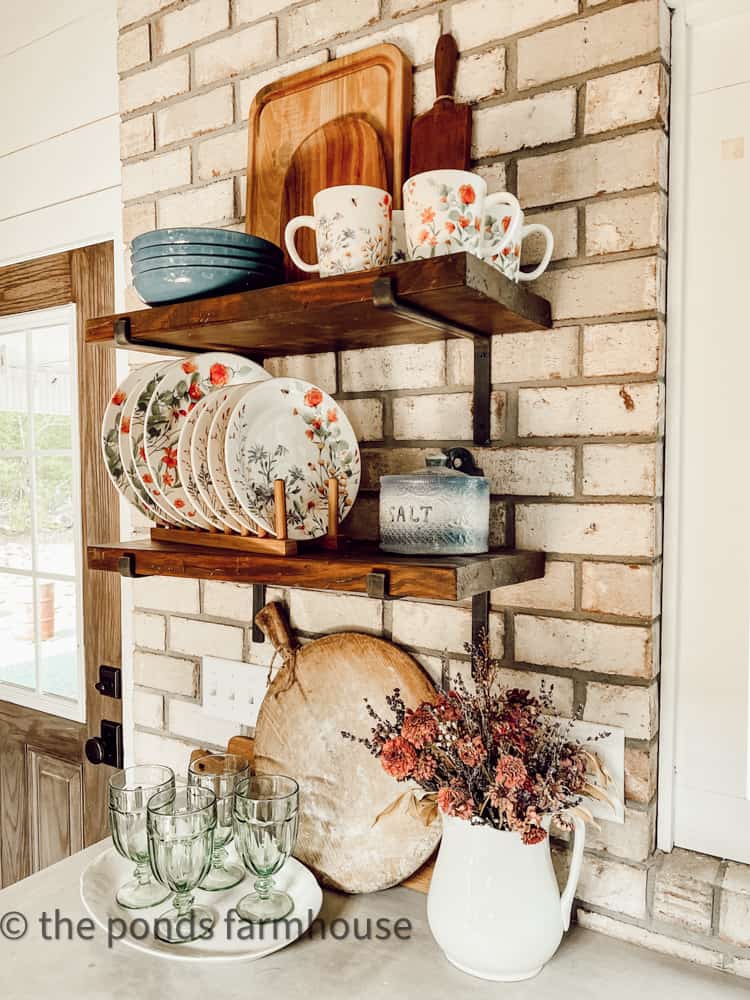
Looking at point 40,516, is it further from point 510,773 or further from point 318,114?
point 510,773

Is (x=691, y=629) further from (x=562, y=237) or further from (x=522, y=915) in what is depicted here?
(x=562, y=237)

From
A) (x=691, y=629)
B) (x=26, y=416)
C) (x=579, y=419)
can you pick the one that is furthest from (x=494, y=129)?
(x=26, y=416)

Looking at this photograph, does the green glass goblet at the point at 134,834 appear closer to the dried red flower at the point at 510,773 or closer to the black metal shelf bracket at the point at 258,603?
the black metal shelf bracket at the point at 258,603

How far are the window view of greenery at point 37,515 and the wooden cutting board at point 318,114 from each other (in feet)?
2.51

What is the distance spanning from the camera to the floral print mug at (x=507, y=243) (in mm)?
953

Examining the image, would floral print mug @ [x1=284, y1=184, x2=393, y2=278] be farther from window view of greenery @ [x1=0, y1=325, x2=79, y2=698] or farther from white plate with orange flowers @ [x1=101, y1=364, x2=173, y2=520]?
window view of greenery @ [x1=0, y1=325, x2=79, y2=698]

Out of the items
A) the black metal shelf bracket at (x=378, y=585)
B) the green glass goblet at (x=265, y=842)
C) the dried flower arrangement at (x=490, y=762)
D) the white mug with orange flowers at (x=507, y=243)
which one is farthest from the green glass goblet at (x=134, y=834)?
the white mug with orange flowers at (x=507, y=243)

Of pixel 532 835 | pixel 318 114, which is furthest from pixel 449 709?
pixel 318 114

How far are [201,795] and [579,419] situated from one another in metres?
0.72

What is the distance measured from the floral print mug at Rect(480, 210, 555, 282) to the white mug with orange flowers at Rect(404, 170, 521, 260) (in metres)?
0.04

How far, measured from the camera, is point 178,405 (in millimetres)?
1178

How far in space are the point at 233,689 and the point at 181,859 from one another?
354mm

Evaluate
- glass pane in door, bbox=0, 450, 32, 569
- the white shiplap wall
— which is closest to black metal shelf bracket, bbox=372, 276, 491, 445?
the white shiplap wall

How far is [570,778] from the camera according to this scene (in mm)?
935
